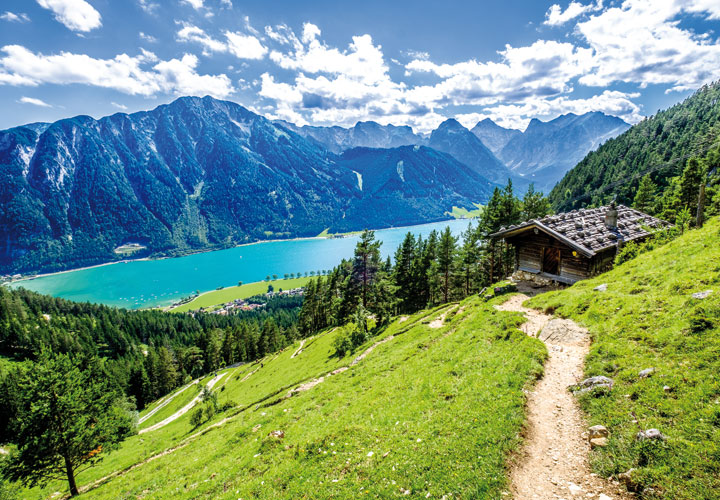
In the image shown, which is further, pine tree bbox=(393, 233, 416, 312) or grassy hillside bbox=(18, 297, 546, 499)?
pine tree bbox=(393, 233, 416, 312)

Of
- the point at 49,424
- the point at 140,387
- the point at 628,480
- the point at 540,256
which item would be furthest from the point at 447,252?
the point at 140,387

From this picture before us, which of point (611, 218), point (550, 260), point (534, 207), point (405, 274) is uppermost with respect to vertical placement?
point (534, 207)

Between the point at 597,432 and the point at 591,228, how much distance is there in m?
24.8

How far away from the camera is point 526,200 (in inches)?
1832

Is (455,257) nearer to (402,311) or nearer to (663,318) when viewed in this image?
(402,311)

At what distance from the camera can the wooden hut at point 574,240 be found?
26078 mm

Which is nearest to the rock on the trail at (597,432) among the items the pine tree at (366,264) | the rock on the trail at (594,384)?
the rock on the trail at (594,384)

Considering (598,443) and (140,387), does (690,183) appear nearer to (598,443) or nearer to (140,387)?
(598,443)

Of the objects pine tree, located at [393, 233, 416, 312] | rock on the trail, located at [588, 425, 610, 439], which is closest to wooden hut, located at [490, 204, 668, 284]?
rock on the trail, located at [588, 425, 610, 439]

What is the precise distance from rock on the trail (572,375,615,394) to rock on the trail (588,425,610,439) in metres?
1.79

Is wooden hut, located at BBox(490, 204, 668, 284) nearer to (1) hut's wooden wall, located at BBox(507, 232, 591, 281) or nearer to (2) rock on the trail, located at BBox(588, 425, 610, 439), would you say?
(1) hut's wooden wall, located at BBox(507, 232, 591, 281)

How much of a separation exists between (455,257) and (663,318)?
125 ft

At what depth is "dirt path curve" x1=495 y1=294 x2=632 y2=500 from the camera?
7.41 m

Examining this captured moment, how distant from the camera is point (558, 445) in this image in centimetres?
887
